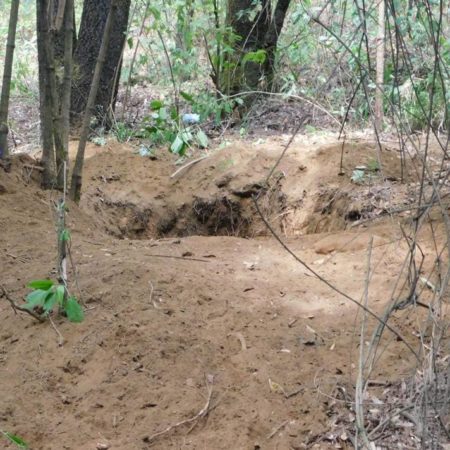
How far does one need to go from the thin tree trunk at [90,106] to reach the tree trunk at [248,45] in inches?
118

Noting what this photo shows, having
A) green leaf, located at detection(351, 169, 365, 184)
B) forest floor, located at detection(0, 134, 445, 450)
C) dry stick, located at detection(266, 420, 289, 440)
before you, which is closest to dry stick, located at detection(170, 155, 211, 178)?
forest floor, located at detection(0, 134, 445, 450)

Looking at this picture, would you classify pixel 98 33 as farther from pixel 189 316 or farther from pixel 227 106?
pixel 189 316

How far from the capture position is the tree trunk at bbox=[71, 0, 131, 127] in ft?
22.7

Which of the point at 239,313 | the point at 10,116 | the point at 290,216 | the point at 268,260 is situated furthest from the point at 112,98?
the point at 239,313

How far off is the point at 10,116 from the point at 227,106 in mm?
3258

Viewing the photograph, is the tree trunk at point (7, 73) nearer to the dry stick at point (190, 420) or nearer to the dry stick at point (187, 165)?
the dry stick at point (187, 165)

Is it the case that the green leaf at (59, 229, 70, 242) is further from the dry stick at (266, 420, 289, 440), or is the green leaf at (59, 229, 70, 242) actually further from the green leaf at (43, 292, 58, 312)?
the dry stick at (266, 420, 289, 440)

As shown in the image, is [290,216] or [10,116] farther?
[10,116]

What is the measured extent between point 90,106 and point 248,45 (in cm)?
343

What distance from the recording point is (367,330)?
126 inches

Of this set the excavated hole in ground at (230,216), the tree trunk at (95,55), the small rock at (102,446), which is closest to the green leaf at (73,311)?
the small rock at (102,446)

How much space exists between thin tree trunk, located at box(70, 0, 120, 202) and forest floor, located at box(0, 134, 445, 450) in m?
0.23

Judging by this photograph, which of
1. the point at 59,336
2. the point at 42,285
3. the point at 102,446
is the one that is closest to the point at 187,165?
the point at 59,336

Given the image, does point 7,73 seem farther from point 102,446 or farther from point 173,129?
point 102,446
